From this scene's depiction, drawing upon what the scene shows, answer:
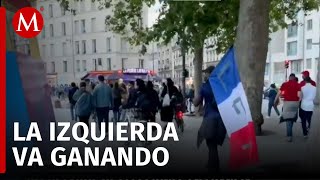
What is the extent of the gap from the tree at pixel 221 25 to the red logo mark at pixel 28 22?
18.9ft

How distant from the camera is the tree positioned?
1199cm

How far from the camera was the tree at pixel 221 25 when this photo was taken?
472 inches

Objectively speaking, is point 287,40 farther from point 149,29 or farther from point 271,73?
point 149,29

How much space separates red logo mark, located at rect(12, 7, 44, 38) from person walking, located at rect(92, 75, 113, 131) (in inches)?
184

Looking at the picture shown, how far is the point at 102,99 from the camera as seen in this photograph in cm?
1253

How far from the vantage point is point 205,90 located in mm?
7004

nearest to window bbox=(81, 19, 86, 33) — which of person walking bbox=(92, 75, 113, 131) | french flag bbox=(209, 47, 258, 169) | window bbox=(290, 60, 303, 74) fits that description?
person walking bbox=(92, 75, 113, 131)

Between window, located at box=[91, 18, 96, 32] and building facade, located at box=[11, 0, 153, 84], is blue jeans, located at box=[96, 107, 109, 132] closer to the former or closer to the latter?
building facade, located at box=[11, 0, 153, 84]

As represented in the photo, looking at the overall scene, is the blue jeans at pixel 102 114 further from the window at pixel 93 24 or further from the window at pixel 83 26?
the window at pixel 93 24

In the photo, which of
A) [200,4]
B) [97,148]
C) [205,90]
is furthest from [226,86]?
[200,4]

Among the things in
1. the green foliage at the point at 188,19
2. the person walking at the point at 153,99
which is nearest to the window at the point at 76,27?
the green foliage at the point at 188,19

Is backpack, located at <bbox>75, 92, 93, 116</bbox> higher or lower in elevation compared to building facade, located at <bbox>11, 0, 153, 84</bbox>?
lower

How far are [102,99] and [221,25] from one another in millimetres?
6555

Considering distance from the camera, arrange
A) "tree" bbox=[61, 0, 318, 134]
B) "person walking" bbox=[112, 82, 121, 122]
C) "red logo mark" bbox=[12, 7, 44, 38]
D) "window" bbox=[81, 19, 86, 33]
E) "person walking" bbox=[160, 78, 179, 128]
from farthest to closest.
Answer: "window" bbox=[81, 19, 86, 33] < "person walking" bbox=[112, 82, 121, 122] < "person walking" bbox=[160, 78, 179, 128] < "tree" bbox=[61, 0, 318, 134] < "red logo mark" bbox=[12, 7, 44, 38]
